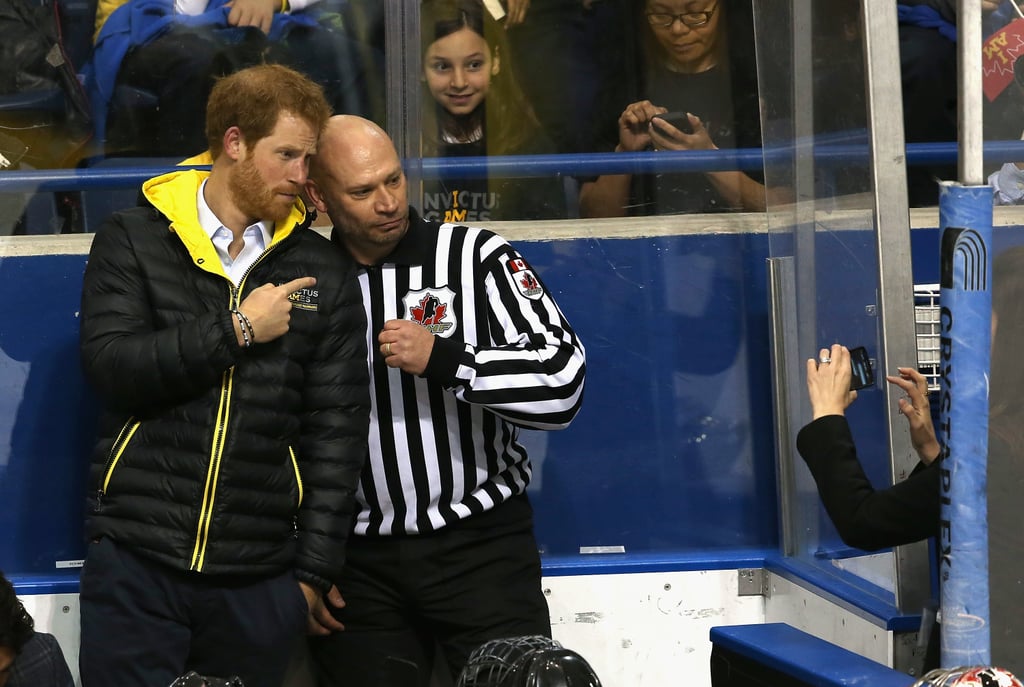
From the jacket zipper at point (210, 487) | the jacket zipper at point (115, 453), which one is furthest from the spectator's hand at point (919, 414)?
the jacket zipper at point (115, 453)

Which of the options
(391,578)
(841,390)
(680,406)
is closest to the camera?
(841,390)

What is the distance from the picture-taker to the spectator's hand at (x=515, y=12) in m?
3.79

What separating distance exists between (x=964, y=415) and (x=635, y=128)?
1709 millimetres

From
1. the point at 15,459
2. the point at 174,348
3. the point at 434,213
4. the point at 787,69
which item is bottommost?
the point at 15,459

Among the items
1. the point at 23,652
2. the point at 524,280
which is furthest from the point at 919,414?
the point at 23,652

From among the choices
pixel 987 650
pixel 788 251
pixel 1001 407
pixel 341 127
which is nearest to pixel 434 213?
pixel 341 127

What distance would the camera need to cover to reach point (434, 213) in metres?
3.75

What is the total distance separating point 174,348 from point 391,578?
2.58ft

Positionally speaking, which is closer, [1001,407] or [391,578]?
[1001,407]

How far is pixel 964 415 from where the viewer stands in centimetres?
229

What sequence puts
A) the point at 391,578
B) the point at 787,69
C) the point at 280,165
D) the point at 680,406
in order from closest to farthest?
the point at 280,165 → the point at 391,578 → the point at 787,69 → the point at 680,406

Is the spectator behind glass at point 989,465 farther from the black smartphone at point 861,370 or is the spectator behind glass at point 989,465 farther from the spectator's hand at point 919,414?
the black smartphone at point 861,370

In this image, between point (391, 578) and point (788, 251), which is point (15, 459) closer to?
point (391, 578)

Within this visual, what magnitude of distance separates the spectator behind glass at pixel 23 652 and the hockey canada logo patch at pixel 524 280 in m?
1.25
